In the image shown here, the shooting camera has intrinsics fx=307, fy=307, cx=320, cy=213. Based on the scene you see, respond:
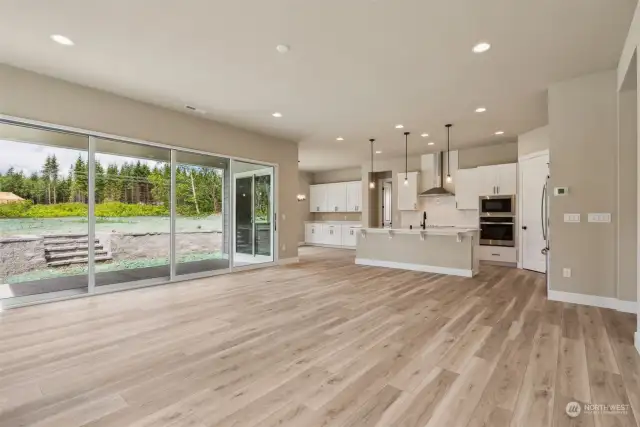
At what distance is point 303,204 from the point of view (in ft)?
40.8

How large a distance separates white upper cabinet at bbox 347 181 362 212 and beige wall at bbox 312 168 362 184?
0.47 m

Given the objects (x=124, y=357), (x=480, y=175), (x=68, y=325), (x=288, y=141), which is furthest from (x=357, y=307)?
(x=480, y=175)

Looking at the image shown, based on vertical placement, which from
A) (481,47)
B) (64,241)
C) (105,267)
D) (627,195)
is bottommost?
(105,267)

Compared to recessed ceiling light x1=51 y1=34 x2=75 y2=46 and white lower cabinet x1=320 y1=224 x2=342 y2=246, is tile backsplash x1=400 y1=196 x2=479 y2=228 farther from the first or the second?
recessed ceiling light x1=51 y1=34 x2=75 y2=46

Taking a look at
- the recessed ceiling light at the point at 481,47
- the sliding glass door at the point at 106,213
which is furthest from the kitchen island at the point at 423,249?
the recessed ceiling light at the point at 481,47

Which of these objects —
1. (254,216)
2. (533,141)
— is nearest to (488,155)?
(533,141)

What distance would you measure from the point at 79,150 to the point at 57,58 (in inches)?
72.1

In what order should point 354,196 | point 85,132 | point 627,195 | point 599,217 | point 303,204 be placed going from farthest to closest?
point 303,204
point 354,196
point 85,132
point 599,217
point 627,195

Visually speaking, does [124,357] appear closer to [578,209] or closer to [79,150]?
[79,150]

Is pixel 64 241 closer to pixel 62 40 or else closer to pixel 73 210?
pixel 73 210

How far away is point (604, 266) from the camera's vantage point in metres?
3.93

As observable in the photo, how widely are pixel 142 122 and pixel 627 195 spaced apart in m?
6.87

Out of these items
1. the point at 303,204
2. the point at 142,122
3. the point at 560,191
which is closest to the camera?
the point at 560,191

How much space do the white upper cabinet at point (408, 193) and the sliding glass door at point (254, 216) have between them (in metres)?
4.08
